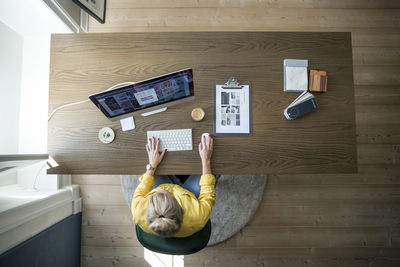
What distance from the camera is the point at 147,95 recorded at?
109cm

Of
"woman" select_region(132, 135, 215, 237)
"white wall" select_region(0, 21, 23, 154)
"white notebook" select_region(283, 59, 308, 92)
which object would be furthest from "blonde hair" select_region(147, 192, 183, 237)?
"white wall" select_region(0, 21, 23, 154)

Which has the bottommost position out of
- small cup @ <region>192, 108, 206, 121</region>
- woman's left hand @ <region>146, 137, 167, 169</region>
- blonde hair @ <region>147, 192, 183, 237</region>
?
blonde hair @ <region>147, 192, 183, 237</region>

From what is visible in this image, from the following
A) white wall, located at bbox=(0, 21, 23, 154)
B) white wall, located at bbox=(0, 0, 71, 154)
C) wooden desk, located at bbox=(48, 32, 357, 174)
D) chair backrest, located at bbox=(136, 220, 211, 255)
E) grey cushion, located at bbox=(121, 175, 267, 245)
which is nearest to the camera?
chair backrest, located at bbox=(136, 220, 211, 255)

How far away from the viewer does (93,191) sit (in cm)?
181

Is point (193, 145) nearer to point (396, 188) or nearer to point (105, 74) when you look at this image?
point (105, 74)

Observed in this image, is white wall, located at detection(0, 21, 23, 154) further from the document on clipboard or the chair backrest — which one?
the document on clipboard

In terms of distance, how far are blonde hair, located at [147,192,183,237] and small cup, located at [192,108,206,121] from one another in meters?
0.45

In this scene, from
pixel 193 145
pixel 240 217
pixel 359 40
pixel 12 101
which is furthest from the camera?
pixel 359 40

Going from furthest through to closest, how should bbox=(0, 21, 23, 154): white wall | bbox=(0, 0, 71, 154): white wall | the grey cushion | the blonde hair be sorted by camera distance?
the grey cushion → bbox=(0, 0, 71, 154): white wall → bbox=(0, 21, 23, 154): white wall → the blonde hair

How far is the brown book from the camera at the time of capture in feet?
3.94

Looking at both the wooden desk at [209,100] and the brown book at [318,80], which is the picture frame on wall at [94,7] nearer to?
the wooden desk at [209,100]

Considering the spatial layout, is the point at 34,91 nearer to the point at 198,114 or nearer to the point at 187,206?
the point at 198,114

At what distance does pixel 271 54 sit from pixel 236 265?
1.64 m

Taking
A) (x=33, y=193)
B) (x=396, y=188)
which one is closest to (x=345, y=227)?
(x=396, y=188)
